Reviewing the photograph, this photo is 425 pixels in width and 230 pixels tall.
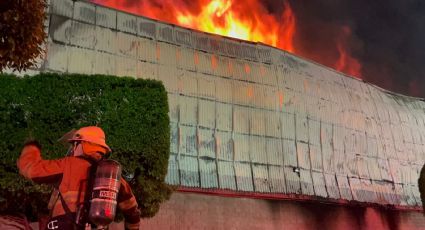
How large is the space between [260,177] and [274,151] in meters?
1.50

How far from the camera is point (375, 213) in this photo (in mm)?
23438

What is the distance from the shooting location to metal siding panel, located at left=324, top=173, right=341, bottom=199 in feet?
72.0

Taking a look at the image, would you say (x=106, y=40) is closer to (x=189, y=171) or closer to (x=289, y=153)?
(x=189, y=171)

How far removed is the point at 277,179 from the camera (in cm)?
2069

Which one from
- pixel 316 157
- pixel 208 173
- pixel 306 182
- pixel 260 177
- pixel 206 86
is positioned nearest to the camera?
pixel 208 173

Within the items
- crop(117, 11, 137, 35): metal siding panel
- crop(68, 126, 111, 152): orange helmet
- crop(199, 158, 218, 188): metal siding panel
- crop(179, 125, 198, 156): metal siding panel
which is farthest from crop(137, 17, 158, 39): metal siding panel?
crop(68, 126, 111, 152): orange helmet

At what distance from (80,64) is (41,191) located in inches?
320

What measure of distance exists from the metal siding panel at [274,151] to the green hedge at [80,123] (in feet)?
31.5

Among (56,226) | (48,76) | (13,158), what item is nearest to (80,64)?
(48,76)

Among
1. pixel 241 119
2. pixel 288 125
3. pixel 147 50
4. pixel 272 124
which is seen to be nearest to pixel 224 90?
pixel 241 119

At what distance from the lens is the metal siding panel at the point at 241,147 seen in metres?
20.2

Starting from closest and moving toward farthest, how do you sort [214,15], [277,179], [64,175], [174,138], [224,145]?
[64,175] → [174,138] → [224,145] → [277,179] → [214,15]

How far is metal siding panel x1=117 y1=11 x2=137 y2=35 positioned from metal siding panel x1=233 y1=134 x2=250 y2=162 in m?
6.18

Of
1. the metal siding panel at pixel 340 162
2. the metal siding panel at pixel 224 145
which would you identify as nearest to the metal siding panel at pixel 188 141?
the metal siding panel at pixel 224 145
